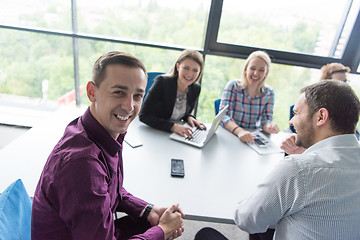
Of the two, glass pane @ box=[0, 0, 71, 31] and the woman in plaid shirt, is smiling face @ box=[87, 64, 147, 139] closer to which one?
the woman in plaid shirt

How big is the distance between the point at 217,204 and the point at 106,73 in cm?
80

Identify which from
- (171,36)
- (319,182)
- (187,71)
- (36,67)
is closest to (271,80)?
(171,36)

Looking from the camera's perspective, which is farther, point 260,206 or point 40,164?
point 40,164

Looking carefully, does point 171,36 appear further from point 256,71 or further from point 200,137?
point 200,137

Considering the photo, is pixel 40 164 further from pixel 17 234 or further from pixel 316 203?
pixel 316 203

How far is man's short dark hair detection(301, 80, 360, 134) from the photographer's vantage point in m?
1.02

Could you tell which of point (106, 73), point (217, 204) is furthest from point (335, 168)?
point (106, 73)

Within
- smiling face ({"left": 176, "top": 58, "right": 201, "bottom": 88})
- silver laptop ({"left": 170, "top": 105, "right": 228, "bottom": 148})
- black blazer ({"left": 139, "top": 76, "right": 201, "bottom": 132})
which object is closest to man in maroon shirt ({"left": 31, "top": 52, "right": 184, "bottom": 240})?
silver laptop ({"left": 170, "top": 105, "right": 228, "bottom": 148})

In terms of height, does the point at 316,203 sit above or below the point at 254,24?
below

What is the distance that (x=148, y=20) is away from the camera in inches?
120

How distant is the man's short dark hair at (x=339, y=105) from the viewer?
102 centimetres

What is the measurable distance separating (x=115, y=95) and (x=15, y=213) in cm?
58

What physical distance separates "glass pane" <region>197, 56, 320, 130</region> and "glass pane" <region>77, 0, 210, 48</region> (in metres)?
0.41

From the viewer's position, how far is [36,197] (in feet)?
3.04
